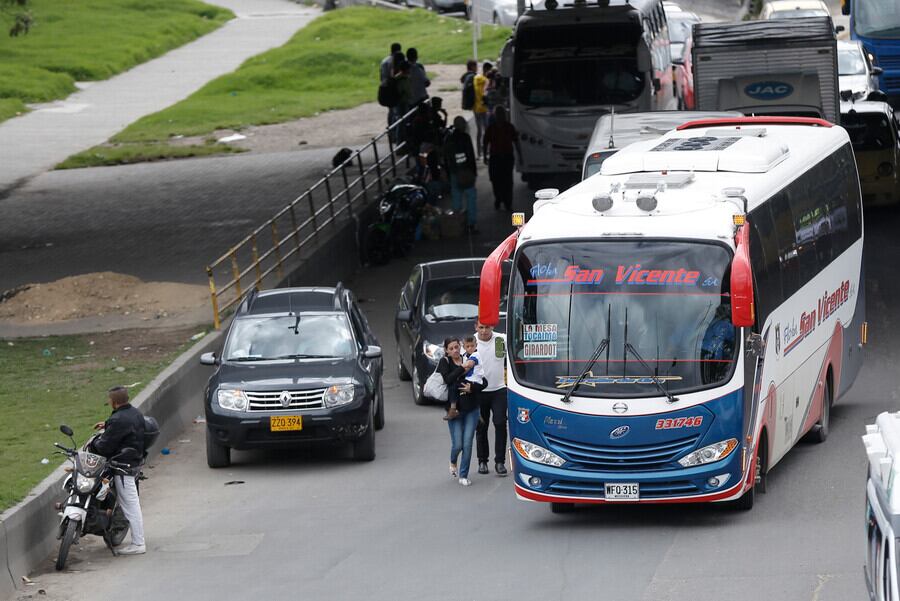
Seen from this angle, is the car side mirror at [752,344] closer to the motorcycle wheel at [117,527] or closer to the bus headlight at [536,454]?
the bus headlight at [536,454]

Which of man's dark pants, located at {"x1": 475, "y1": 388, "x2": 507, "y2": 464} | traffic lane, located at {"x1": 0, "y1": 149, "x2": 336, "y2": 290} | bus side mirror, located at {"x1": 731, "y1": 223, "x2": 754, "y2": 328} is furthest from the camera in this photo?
traffic lane, located at {"x1": 0, "y1": 149, "x2": 336, "y2": 290}

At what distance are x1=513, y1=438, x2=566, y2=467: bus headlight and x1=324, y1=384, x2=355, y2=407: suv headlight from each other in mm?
3928

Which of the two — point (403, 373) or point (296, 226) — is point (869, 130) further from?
point (403, 373)

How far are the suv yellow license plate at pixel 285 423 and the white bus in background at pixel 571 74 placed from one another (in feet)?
47.5

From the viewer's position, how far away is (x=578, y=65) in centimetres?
3152

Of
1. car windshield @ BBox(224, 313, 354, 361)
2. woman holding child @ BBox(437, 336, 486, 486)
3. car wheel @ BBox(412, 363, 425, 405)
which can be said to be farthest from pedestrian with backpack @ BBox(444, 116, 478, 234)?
woman holding child @ BBox(437, 336, 486, 486)

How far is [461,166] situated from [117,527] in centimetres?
1701

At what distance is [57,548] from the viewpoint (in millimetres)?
15039

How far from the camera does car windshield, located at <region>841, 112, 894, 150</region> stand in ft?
97.5

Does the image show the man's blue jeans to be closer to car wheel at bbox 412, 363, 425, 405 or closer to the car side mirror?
the car side mirror

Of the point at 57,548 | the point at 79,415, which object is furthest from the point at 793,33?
the point at 57,548

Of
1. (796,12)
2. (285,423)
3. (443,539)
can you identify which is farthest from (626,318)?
(796,12)

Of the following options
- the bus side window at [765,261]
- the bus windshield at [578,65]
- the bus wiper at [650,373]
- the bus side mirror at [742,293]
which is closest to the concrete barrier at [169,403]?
the bus windshield at [578,65]

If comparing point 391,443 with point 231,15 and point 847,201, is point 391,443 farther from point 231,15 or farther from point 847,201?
point 231,15
